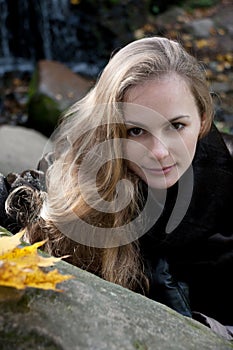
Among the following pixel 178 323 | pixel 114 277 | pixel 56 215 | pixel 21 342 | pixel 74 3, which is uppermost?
pixel 21 342

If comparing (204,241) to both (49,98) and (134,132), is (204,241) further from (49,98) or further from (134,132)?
(49,98)

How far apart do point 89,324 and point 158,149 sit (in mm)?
950

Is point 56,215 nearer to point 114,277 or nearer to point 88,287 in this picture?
point 114,277

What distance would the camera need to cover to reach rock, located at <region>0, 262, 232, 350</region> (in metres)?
1.10

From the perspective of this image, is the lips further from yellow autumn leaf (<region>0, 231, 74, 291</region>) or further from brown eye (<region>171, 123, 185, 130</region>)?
yellow autumn leaf (<region>0, 231, 74, 291</region>)

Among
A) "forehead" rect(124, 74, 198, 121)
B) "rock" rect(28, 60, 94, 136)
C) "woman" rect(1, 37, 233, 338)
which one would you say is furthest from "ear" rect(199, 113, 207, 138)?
"rock" rect(28, 60, 94, 136)

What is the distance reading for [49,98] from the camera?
6496 millimetres

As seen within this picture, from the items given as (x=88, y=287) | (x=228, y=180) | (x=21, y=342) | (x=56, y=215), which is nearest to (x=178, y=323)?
(x=88, y=287)

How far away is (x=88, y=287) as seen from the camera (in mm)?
1254

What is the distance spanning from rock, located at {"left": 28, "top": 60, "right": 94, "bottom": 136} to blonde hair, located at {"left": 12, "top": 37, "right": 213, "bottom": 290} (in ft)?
13.8

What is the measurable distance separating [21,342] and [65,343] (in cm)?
9

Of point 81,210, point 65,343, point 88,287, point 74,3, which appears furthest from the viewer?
point 74,3

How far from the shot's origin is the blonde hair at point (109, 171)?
2.02 metres

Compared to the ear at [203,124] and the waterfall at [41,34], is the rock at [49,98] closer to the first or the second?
the waterfall at [41,34]
